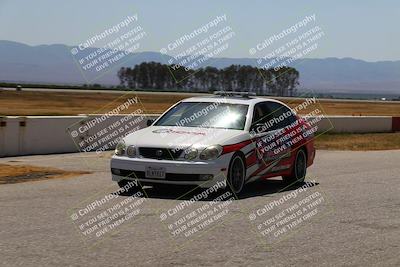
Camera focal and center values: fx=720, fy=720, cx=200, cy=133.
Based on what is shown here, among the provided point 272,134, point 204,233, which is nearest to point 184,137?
point 272,134

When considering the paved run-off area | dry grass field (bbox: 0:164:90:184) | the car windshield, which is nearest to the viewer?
the paved run-off area

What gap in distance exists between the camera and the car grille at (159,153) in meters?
9.91

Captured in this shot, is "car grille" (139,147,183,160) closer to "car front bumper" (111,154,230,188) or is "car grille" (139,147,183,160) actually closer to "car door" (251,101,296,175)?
"car front bumper" (111,154,230,188)

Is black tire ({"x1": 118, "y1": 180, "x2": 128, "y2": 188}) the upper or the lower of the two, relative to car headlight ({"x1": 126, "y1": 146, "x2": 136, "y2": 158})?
lower

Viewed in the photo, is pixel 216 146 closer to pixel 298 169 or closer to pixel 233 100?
pixel 233 100

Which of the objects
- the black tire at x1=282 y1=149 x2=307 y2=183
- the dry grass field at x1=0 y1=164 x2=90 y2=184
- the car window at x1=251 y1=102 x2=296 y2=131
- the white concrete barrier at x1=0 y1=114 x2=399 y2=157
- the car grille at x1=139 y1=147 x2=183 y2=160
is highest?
the white concrete barrier at x1=0 y1=114 x2=399 y2=157

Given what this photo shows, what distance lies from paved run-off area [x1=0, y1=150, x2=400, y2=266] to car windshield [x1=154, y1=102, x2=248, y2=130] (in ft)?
3.55

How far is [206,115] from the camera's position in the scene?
11.1 meters

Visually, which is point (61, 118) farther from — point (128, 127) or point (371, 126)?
point (371, 126)

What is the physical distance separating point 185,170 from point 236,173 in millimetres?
875

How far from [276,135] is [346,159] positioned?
6.94 metres

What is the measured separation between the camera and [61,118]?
18.5m

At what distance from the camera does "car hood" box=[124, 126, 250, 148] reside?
10.0 m

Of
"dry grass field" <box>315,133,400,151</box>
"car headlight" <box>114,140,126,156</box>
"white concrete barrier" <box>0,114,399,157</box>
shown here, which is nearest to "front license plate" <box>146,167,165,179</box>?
"car headlight" <box>114,140,126,156</box>
